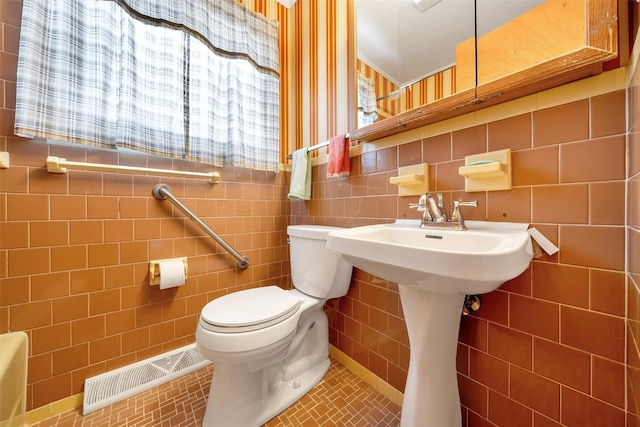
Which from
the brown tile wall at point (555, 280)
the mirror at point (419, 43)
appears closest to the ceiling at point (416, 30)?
the mirror at point (419, 43)

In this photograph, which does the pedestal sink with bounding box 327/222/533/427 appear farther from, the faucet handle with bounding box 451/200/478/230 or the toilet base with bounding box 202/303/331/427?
the toilet base with bounding box 202/303/331/427

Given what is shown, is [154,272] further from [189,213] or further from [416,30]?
[416,30]

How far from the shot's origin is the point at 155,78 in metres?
1.17

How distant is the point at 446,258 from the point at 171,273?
123 cm

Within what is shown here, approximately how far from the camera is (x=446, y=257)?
483 mm

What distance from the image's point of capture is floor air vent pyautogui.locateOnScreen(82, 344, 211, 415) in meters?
1.04

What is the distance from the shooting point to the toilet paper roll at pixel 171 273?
1171 millimetres

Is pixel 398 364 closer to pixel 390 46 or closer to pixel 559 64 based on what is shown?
pixel 559 64

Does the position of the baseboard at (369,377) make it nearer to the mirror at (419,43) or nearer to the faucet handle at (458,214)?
the faucet handle at (458,214)

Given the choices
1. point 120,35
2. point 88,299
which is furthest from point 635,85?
point 88,299

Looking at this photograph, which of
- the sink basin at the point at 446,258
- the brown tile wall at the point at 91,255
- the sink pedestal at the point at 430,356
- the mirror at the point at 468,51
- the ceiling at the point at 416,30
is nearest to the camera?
the sink basin at the point at 446,258

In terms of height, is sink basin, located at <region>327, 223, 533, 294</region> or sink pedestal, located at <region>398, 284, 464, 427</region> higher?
sink basin, located at <region>327, 223, 533, 294</region>

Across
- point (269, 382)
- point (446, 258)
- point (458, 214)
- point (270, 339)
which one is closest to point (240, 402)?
point (269, 382)

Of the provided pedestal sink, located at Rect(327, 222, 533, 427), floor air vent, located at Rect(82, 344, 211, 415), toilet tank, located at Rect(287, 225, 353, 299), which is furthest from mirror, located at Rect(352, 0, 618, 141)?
floor air vent, located at Rect(82, 344, 211, 415)
